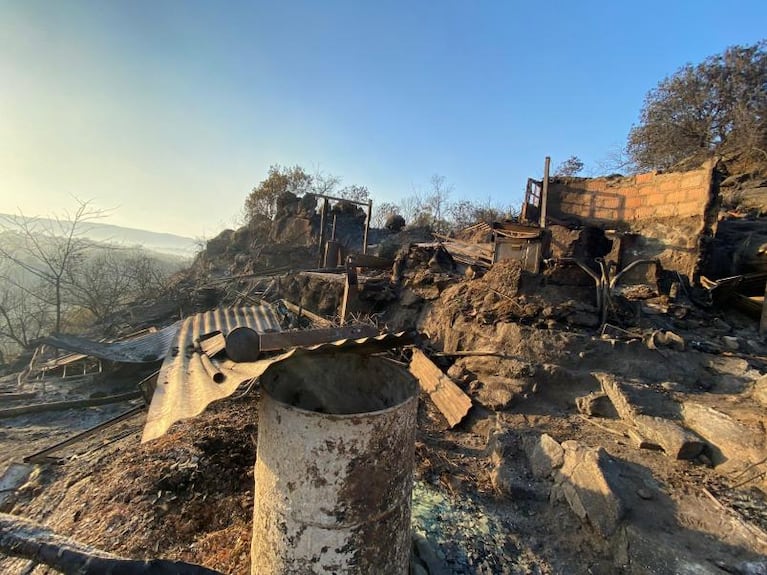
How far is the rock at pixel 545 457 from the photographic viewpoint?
12.3ft

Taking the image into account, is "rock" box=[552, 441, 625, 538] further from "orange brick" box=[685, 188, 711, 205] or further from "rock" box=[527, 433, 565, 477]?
"orange brick" box=[685, 188, 711, 205]

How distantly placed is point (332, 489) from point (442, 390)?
4.20 metres

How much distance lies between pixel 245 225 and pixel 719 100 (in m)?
21.5

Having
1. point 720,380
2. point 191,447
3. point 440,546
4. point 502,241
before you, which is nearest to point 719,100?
point 502,241

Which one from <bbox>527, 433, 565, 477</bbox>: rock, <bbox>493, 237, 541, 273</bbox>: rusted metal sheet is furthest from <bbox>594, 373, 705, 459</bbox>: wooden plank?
<bbox>493, 237, 541, 273</bbox>: rusted metal sheet

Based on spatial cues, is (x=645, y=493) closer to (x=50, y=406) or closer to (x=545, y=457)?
(x=545, y=457)

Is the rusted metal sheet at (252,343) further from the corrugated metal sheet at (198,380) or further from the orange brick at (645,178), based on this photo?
the orange brick at (645,178)

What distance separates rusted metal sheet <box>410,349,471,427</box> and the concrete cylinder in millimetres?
3178

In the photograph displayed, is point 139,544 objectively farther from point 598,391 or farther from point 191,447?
point 598,391

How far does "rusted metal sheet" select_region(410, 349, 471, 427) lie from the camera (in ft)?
17.2

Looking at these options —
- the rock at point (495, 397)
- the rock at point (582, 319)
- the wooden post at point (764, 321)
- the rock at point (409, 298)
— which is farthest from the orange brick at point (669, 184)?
the rock at point (495, 397)

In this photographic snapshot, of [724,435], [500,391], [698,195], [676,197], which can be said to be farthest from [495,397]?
[676,197]

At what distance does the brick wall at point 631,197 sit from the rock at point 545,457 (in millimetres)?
7995

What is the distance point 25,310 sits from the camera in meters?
11.8
